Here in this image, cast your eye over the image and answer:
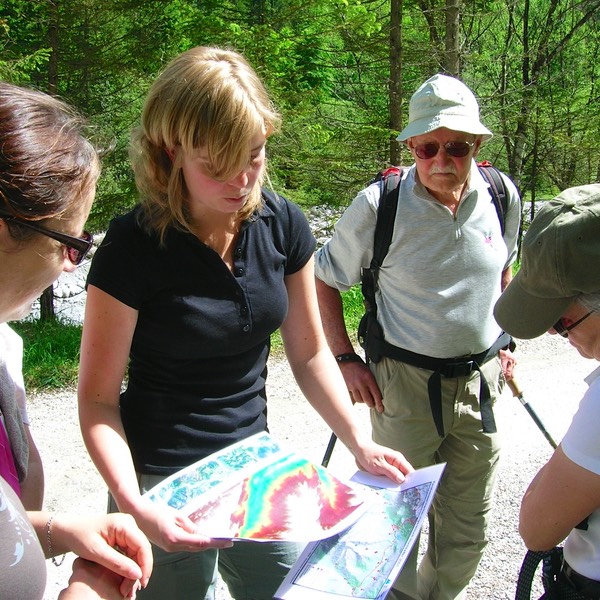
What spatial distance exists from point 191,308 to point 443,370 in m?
1.25

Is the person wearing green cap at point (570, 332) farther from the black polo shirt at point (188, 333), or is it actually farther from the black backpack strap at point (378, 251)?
the black backpack strap at point (378, 251)

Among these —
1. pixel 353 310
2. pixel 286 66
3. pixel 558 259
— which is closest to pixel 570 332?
pixel 558 259

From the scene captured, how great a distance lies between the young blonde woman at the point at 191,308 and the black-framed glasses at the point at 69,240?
0.32 m

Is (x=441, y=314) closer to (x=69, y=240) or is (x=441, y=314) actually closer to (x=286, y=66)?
(x=69, y=240)

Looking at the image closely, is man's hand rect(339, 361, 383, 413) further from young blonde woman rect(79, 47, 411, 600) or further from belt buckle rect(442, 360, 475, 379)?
young blonde woman rect(79, 47, 411, 600)

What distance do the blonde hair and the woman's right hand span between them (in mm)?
707

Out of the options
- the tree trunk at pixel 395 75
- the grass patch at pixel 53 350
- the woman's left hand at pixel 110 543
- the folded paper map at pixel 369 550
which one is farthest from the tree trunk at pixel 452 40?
the woman's left hand at pixel 110 543

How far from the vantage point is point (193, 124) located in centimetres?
178

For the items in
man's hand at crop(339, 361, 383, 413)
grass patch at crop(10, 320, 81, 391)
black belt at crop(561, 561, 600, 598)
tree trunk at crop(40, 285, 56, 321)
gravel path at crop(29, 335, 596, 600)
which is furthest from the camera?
tree trunk at crop(40, 285, 56, 321)

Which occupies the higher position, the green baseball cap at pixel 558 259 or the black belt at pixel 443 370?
the green baseball cap at pixel 558 259

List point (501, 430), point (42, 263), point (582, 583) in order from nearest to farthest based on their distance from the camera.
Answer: point (42, 263), point (582, 583), point (501, 430)

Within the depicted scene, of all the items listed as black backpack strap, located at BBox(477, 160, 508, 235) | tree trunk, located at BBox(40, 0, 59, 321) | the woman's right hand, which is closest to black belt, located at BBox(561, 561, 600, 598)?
the woman's right hand

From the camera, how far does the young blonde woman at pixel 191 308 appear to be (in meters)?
1.77

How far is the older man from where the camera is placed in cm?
271
